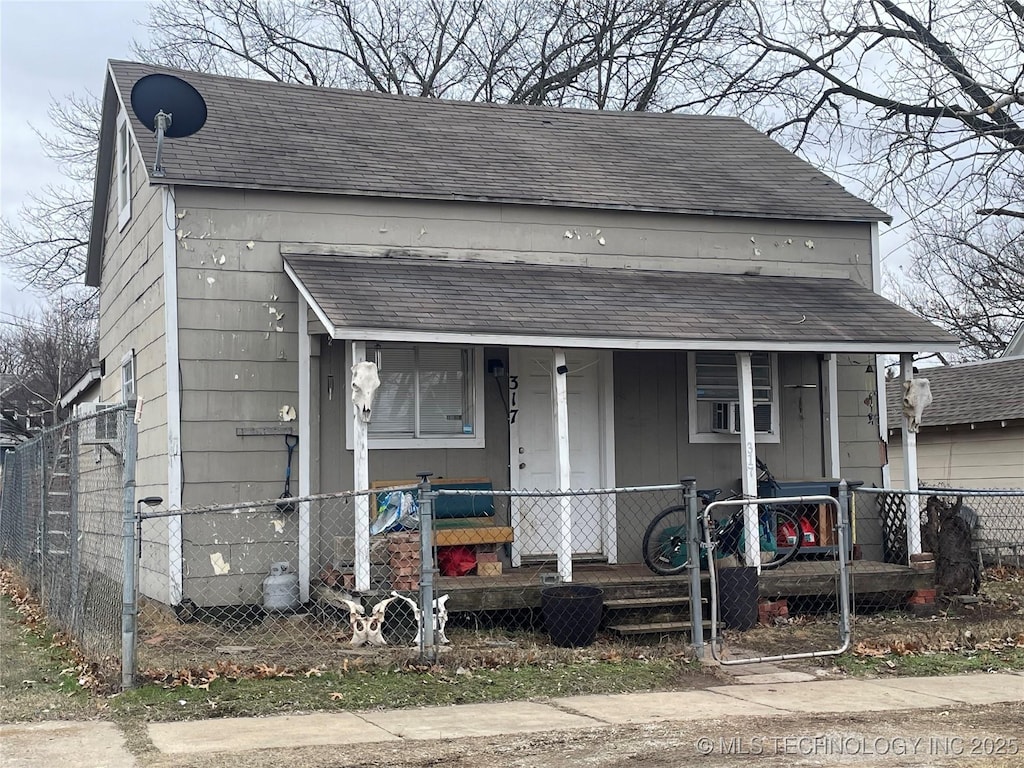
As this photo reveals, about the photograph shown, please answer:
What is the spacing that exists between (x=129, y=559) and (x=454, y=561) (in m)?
3.58

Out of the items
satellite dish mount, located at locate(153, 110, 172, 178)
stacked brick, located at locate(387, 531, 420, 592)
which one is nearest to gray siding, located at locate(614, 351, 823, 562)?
stacked brick, located at locate(387, 531, 420, 592)

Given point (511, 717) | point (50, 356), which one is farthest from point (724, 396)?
point (50, 356)

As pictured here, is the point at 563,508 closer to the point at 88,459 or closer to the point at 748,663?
the point at 748,663

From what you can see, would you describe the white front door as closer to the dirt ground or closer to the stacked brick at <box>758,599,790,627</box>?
the stacked brick at <box>758,599,790,627</box>

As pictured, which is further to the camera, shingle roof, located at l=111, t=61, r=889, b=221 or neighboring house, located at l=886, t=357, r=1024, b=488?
neighboring house, located at l=886, t=357, r=1024, b=488

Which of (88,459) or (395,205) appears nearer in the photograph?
(395,205)

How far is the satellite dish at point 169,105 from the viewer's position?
11.1 m

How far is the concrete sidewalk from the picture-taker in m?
5.96

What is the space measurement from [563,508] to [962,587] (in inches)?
177

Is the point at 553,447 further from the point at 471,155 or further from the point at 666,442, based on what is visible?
the point at 471,155

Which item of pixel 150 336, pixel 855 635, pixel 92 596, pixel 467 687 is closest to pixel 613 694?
pixel 467 687

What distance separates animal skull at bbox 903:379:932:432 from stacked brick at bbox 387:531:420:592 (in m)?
5.19

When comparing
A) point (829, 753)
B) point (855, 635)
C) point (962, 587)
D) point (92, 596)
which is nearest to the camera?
point (829, 753)

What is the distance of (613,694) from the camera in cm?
750
